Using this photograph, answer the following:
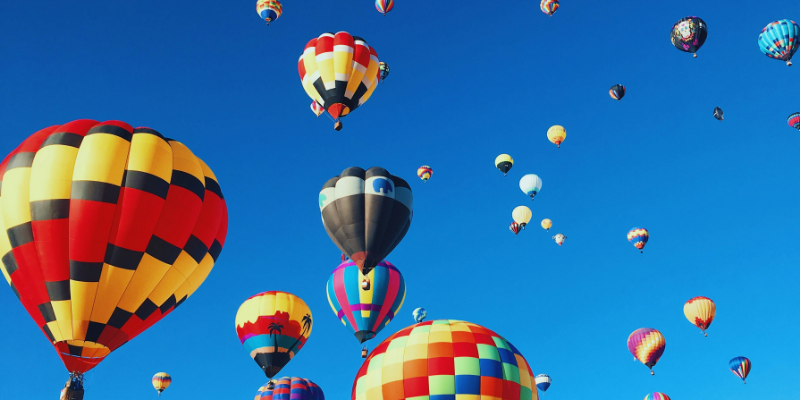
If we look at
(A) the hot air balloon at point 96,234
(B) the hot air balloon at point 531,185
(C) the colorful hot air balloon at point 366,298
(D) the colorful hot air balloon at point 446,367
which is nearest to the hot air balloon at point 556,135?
(B) the hot air balloon at point 531,185

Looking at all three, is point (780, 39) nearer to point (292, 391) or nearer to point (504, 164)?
point (504, 164)

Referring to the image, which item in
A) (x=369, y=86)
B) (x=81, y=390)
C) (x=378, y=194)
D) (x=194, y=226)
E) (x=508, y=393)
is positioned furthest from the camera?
(x=369, y=86)

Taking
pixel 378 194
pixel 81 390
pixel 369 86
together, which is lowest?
pixel 81 390

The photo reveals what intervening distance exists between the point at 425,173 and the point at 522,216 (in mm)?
7000

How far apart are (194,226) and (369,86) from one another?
365 inches

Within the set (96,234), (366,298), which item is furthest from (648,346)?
(96,234)

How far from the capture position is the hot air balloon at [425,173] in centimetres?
3522

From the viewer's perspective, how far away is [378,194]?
18641mm

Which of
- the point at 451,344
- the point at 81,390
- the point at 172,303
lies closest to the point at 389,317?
the point at 451,344

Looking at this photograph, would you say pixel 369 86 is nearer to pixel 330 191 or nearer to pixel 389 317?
pixel 330 191

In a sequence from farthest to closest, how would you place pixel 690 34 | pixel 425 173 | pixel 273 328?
1. pixel 425 173
2. pixel 690 34
3. pixel 273 328

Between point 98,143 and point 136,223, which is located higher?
point 98,143

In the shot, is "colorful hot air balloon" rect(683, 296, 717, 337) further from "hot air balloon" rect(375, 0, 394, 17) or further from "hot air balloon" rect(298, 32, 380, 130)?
"hot air balloon" rect(298, 32, 380, 130)

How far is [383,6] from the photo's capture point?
2966 cm
